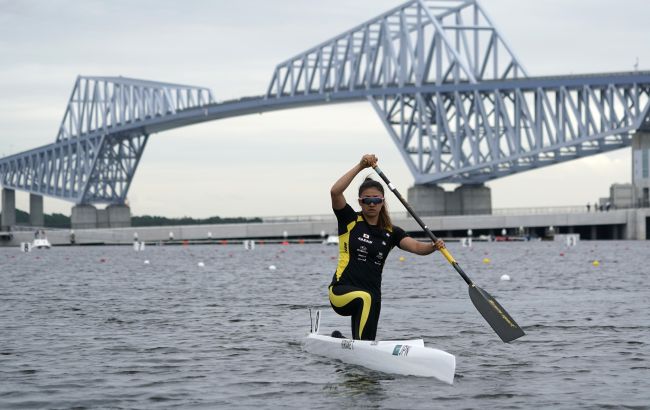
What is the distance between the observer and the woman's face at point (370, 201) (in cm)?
1541

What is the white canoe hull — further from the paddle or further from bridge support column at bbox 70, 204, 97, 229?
bridge support column at bbox 70, 204, 97, 229

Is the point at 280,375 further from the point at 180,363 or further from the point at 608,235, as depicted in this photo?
the point at 608,235

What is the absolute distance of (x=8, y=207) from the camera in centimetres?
18925

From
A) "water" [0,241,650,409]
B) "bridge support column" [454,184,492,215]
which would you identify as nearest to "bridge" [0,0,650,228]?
"bridge support column" [454,184,492,215]

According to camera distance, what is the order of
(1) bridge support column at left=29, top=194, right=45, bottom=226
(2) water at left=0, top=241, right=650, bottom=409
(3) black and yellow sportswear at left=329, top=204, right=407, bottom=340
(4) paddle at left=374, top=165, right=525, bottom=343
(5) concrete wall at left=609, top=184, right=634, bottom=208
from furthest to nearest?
(1) bridge support column at left=29, top=194, right=45, bottom=226 → (5) concrete wall at left=609, top=184, right=634, bottom=208 → (4) paddle at left=374, top=165, right=525, bottom=343 → (3) black and yellow sportswear at left=329, top=204, right=407, bottom=340 → (2) water at left=0, top=241, right=650, bottom=409

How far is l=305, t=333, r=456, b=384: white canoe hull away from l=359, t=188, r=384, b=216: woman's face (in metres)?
1.80

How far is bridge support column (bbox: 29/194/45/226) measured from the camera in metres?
186

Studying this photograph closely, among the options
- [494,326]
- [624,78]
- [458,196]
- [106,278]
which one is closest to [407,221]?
[458,196]

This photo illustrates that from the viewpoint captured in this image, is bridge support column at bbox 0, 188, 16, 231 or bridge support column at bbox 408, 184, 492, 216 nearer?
bridge support column at bbox 408, 184, 492, 216

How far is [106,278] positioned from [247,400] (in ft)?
105

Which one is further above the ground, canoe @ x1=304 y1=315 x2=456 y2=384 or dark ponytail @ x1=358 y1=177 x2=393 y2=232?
dark ponytail @ x1=358 y1=177 x2=393 y2=232

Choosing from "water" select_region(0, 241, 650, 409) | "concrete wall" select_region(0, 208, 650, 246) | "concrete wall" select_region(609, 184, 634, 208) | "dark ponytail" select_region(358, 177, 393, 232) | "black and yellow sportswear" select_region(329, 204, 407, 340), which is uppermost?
"concrete wall" select_region(609, 184, 634, 208)

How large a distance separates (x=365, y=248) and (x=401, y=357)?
149cm

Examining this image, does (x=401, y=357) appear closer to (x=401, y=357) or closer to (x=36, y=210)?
(x=401, y=357)
